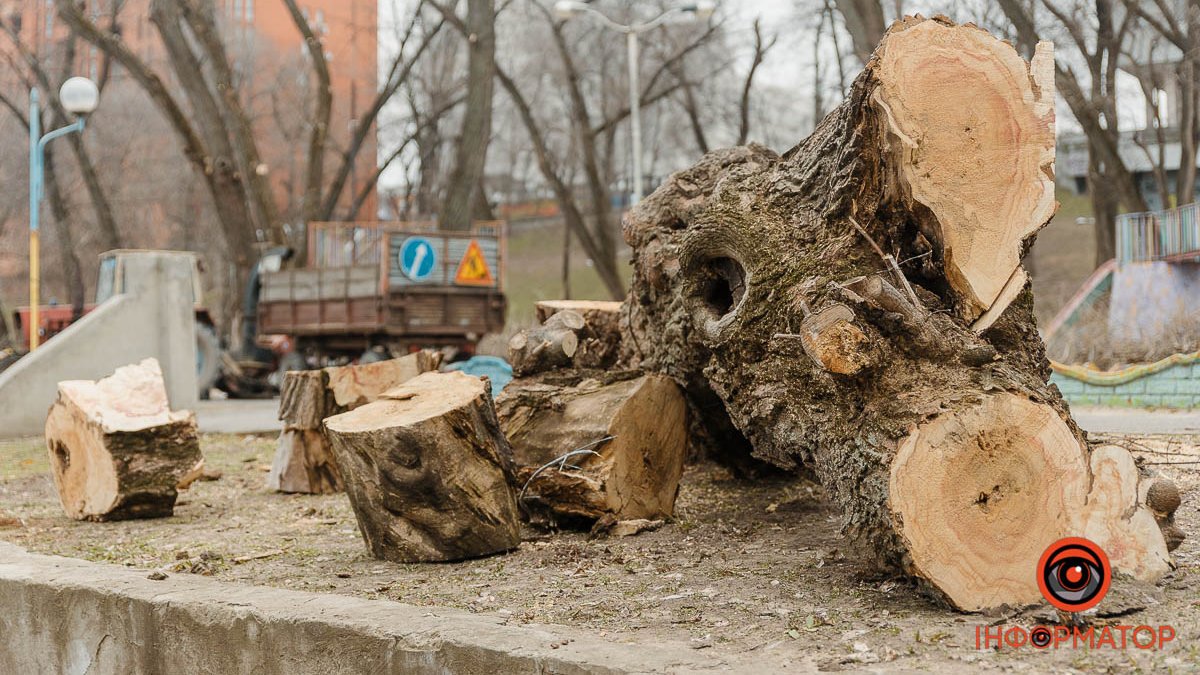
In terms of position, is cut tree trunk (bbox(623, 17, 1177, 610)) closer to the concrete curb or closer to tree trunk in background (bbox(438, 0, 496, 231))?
the concrete curb

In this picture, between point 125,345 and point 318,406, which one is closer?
point 318,406

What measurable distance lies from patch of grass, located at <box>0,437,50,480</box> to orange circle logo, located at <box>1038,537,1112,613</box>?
8.31 metres

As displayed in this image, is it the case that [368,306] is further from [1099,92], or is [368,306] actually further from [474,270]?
[1099,92]

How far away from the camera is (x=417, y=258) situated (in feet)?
61.6

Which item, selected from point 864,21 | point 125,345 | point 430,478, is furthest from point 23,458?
point 864,21

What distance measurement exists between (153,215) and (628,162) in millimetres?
19781

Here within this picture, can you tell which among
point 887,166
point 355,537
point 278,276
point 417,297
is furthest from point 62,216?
point 887,166

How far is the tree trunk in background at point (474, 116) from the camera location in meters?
20.9

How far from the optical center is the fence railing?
1797 centimetres

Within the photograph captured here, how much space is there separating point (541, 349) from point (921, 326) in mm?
2826

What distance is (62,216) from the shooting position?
30750 millimetres

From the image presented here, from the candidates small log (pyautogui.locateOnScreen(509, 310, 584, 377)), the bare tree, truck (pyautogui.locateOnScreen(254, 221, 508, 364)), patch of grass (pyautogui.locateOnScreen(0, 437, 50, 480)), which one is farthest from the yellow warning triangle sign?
small log (pyautogui.locateOnScreen(509, 310, 584, 377))

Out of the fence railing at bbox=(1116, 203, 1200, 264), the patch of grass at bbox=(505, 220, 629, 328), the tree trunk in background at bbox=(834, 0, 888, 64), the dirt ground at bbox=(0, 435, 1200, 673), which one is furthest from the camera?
the patch of grass at bbox=(505, 220, 629, 328)

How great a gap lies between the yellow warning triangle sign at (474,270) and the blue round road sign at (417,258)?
1.58 feet
